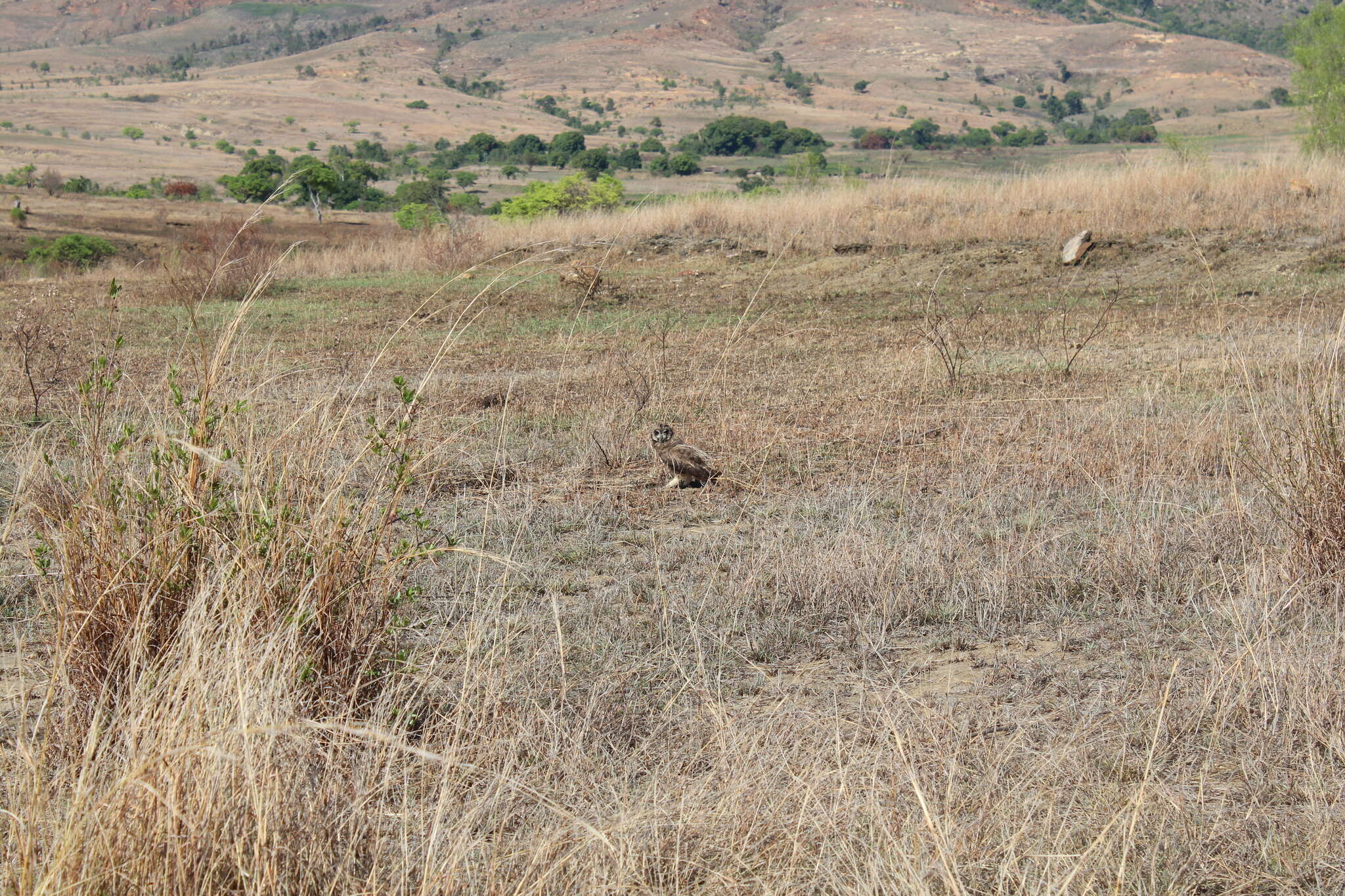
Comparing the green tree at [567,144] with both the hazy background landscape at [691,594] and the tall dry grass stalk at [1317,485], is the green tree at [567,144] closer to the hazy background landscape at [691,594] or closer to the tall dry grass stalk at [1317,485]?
the hazy background landscape at [691,594]

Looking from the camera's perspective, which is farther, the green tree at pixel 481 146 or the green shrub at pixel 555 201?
the green tree at pixel 481 146

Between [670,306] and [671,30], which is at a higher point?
[671,30]

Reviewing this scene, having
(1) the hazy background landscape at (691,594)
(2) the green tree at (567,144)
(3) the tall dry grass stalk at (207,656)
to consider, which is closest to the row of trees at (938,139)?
(2) the green tree at (567,144)

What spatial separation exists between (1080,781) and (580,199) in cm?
2569

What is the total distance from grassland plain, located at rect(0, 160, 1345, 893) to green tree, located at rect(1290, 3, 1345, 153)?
18095mm

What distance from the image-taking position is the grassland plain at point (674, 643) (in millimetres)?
1841

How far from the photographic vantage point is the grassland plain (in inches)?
72.5

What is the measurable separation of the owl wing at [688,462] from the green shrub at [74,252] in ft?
58.2

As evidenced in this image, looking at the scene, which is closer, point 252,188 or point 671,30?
point 252,188

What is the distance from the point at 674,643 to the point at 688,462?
1869 millimetres

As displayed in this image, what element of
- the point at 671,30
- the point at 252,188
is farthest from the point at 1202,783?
the point at 671,30

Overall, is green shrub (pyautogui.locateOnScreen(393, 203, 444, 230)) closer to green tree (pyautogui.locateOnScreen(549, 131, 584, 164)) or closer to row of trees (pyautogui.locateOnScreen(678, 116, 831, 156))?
green tree (pyautogui.locateOnScreen(549, 131, 584, 164))

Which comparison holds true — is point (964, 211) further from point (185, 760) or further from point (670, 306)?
point (185, 760)

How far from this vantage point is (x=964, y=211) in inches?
625
